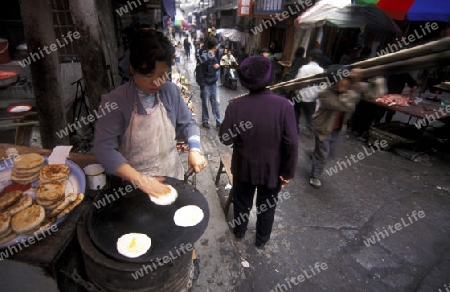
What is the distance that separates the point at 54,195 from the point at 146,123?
928mm

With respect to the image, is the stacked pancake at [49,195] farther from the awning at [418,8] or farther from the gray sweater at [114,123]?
the awning at [418,8]

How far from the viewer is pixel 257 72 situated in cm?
270

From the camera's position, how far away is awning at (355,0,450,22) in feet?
21.0

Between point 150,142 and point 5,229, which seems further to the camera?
point 150,142

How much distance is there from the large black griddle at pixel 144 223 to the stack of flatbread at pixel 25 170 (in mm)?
719

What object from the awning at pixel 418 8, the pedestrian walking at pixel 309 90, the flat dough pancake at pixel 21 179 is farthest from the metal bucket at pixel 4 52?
the awning at pixel 418 8

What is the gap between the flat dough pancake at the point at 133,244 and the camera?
169 centimetres

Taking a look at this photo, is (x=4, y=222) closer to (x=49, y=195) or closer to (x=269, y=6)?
(x=49, y=195)

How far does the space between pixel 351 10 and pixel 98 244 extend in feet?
28.6

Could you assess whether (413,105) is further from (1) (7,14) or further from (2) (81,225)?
(1) (7,14)

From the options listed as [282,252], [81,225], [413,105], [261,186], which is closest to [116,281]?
[81,225]

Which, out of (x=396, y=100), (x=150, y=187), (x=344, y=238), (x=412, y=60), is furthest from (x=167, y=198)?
(x=396, y=100)

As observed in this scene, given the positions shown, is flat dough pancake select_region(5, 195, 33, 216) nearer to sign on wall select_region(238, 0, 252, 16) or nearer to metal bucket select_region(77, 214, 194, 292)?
metal bucket select_region(77, 214, 194, 292)

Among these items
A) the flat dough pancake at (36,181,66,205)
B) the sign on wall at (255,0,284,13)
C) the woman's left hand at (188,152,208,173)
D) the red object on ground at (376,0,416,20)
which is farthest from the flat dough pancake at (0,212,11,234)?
the sign on wall at (255,0,284,13)
